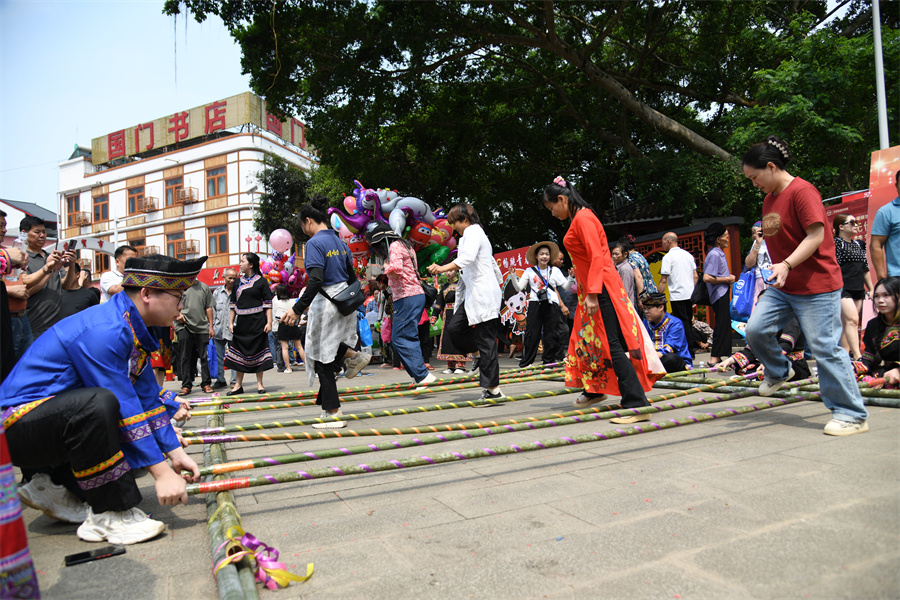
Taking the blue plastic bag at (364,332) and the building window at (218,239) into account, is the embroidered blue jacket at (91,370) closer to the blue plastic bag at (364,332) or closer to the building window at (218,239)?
the blue plastic bag at (364,332)

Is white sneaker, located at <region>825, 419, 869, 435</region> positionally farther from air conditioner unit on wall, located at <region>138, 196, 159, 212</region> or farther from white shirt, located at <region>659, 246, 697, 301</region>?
air conditioner unit on wall, located at <region>138, 196, 159, 212</region>

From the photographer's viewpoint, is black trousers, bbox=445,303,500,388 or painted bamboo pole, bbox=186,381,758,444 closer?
painted bamboo pole, bbox=186,381,758,444

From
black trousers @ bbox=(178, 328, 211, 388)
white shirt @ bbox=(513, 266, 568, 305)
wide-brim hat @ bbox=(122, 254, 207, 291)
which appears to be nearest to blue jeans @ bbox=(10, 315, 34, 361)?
wide-brim hat @ bbox=(122, 254, 207, 291)

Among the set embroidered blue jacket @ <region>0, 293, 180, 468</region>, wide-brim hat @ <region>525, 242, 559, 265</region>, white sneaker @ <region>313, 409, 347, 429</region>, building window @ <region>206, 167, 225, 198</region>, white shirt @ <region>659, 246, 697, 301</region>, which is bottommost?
white sneaker @ <region>313, 409, 347, 429</region>

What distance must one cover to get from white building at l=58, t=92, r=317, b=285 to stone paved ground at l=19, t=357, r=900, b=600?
31.5m

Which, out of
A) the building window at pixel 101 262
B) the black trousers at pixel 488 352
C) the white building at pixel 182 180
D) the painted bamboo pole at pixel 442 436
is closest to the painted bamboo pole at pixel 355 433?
the painted bamboo pole at pixel 442 436

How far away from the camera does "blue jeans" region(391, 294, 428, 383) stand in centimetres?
605

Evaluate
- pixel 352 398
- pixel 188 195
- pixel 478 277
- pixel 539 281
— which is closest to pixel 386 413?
pixel 352 398

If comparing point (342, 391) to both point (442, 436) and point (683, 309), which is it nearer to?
point (442, 436)

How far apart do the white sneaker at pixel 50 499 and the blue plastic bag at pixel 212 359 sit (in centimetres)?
602

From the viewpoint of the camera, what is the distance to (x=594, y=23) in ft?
41.9

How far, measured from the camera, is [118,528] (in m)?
2.36

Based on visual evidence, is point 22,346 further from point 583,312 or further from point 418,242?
point 418,242

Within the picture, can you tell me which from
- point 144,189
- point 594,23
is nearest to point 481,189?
point 594,23
